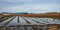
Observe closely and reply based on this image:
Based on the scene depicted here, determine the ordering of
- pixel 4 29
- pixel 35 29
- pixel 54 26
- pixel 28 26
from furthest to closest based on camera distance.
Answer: pixel 28 26 → pixel 4 29 → pixel 35 29 → pixel 54 26

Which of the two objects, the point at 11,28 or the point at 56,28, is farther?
the point at 11,28

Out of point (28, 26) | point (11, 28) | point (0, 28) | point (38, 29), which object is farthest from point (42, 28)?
point (0, 28)

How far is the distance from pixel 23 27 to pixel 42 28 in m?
0.37

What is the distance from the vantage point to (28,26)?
2.75 meters

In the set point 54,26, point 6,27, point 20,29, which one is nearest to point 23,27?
point 20,29

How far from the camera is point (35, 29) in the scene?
2.39m

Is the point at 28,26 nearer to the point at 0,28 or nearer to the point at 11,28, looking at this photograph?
the point at 11,28

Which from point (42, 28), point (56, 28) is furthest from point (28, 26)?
point (56, 28)

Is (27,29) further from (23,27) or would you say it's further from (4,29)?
(4,29)

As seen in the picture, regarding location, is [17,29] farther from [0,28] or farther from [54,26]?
[54,26]

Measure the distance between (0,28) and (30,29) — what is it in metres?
0.53

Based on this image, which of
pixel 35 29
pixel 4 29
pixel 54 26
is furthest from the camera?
pixel 4 29

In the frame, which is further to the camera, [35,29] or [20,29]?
[20,29]

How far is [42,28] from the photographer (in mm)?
2535
